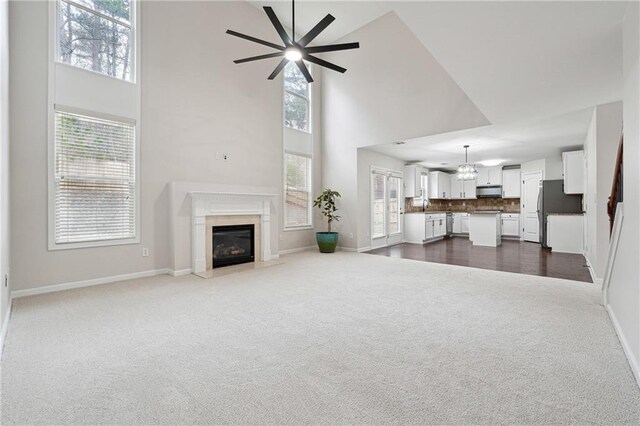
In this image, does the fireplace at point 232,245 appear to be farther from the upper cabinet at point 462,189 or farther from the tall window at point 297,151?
the upper cabinet at point 462,189

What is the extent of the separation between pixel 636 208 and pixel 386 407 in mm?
2238

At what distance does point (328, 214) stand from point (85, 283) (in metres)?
4.77

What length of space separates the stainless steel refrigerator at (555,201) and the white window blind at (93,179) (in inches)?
348

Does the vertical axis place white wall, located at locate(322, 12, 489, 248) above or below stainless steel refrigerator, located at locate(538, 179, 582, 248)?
above

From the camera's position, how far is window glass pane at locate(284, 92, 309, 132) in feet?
23.2

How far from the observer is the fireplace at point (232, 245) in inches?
212

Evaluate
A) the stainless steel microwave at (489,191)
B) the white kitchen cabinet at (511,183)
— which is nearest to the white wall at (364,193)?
the stainless steel microwave at (489,191)

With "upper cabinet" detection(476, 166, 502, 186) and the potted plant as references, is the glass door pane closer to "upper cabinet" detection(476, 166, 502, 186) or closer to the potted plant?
the potted plant

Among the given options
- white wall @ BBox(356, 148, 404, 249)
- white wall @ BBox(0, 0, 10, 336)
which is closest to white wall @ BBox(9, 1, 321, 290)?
white wall @ BBox(0, 0, 10, 336)

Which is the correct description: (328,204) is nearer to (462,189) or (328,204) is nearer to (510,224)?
(462,189)

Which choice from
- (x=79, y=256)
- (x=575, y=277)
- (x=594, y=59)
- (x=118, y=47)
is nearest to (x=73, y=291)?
(x=79, y=256)

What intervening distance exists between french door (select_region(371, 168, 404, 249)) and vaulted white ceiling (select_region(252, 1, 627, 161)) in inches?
135

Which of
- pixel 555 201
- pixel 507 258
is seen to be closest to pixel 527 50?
pixel 507 258

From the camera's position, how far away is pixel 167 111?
4988 mm
